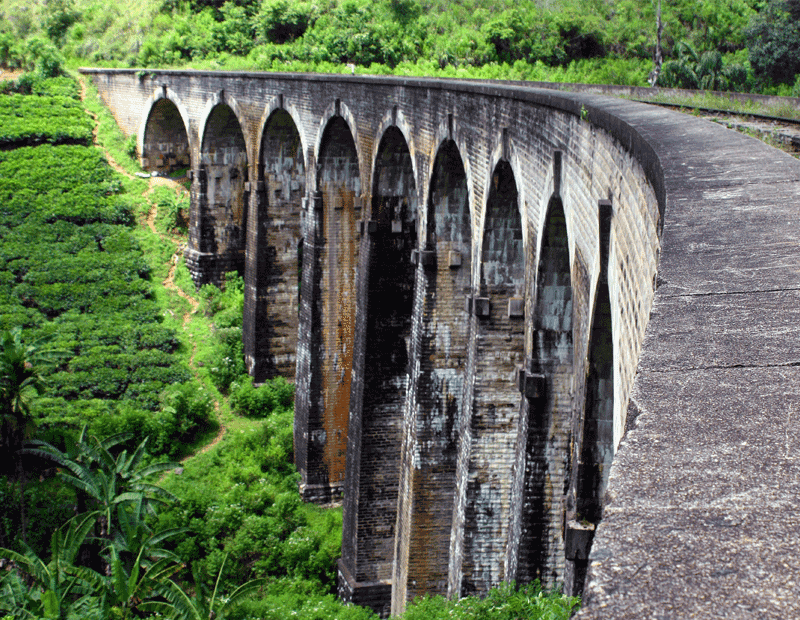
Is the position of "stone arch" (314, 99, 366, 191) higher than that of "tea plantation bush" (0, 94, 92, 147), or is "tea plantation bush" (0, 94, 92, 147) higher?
"stone arch" (314, 99, 366, 191)

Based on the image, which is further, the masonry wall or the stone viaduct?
the masonry wall

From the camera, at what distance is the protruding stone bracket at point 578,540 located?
7.03 metres

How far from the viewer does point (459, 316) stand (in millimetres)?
12297

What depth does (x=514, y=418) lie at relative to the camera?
34.8 ft

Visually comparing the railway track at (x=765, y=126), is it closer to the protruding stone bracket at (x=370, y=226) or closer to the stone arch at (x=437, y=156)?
the stone arch at (x=437, y=156)

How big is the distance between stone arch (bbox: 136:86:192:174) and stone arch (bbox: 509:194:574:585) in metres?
21.8

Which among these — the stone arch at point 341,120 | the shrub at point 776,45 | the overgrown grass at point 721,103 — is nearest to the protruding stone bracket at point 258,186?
the stone arch at point 341,120

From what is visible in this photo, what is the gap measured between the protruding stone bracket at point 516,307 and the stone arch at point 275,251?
952 centimetres

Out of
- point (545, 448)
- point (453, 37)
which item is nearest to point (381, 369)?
point (545, 448)

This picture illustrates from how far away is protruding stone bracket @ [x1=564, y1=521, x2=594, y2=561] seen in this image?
7.03 metres

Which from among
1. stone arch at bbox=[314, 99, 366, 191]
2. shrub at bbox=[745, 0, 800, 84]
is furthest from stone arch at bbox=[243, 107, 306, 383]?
shrub at bbox=[745, 0, 800, 84]

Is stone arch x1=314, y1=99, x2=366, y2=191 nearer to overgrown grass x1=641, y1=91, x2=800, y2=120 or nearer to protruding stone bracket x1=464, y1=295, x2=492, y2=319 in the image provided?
overgrown grass x1=641, y1=91, x2=800, y2=120

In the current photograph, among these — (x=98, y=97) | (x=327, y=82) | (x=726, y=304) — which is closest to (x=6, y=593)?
(x=327, y=82)

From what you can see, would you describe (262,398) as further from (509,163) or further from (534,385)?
(509,163)
